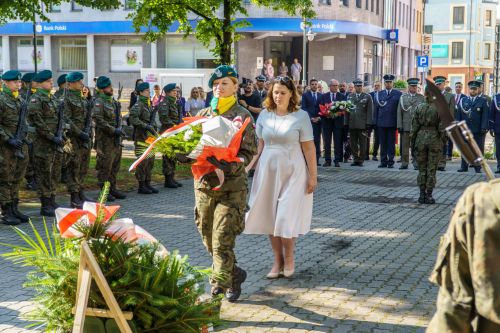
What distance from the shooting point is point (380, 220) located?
12141 millimetres

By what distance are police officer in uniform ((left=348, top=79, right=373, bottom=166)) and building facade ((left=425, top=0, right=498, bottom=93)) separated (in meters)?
68.6

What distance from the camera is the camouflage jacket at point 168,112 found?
52.4 feet

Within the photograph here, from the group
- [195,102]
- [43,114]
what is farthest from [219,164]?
[195,102]

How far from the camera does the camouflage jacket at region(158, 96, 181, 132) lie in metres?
16.0

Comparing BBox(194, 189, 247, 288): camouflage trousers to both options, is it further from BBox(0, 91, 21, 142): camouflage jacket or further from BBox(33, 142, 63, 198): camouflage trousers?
BBox(33, 142, 63, 198): camouflage trousers

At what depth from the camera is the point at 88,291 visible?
3877 mm

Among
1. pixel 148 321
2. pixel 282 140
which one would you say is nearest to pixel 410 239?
pixel 282 140

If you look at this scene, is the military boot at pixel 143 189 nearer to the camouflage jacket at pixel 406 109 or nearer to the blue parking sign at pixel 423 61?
the camouflage jacket at pixel 406 109

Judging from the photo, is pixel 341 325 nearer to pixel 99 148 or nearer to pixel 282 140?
pixel 282 140

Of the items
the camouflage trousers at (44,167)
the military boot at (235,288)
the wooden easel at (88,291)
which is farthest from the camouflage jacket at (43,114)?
the wooden easel at (88,291)

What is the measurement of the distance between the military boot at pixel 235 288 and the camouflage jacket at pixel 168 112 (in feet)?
29.6

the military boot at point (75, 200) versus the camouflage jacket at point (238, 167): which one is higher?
the camouflage jacket at point (238, 167)

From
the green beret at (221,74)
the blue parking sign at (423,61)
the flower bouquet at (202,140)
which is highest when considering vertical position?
the blue parking sign at (423,61)

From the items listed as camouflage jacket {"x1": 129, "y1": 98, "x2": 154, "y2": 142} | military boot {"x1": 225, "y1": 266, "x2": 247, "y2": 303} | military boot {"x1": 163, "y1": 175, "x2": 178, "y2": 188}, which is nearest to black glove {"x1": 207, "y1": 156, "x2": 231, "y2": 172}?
military boot {"x1": 225, "y1": 266, "x2": 247, "y2": 303}
